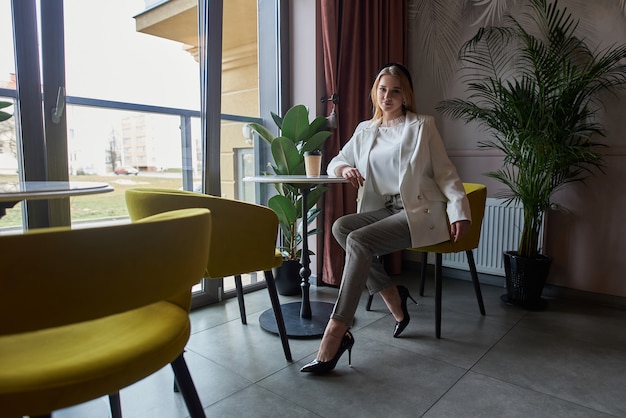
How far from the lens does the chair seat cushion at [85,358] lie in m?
0.66

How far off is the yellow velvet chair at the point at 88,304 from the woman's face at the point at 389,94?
1446mm

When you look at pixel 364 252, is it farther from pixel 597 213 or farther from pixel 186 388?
pixel 597 213

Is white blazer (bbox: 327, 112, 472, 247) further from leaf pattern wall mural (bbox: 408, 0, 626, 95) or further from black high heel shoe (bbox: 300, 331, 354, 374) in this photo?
leaf pattern wall mural (bbox: 408, 0, 626, 95)

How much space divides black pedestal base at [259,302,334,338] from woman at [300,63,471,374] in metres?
0.34

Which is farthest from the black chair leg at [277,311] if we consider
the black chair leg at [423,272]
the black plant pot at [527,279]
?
the black plant pot at [527,279]

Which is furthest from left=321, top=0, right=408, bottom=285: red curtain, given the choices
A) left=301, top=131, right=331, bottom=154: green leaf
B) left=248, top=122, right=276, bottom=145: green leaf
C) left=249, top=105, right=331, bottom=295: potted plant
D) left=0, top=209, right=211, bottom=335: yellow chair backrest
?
left=0, top=209, right=211, bottom=335: yellow chair backrest

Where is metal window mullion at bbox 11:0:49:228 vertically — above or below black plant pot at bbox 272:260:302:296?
above

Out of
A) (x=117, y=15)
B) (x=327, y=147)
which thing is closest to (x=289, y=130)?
(x=327, y=147)

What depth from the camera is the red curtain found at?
2.82m

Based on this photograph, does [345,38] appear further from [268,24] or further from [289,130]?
[289,130]

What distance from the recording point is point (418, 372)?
171 cm

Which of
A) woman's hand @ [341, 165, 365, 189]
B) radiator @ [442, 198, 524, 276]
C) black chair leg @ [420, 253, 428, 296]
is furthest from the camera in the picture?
radiator @ [442, 198, 524, 276]

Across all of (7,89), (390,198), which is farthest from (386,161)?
(7,89)

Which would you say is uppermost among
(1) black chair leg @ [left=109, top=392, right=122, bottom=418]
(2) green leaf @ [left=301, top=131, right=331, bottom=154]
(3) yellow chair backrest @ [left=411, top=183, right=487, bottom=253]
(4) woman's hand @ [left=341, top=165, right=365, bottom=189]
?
(2) green leaf @ [left=301, top=131, right=331, bottom=154]
